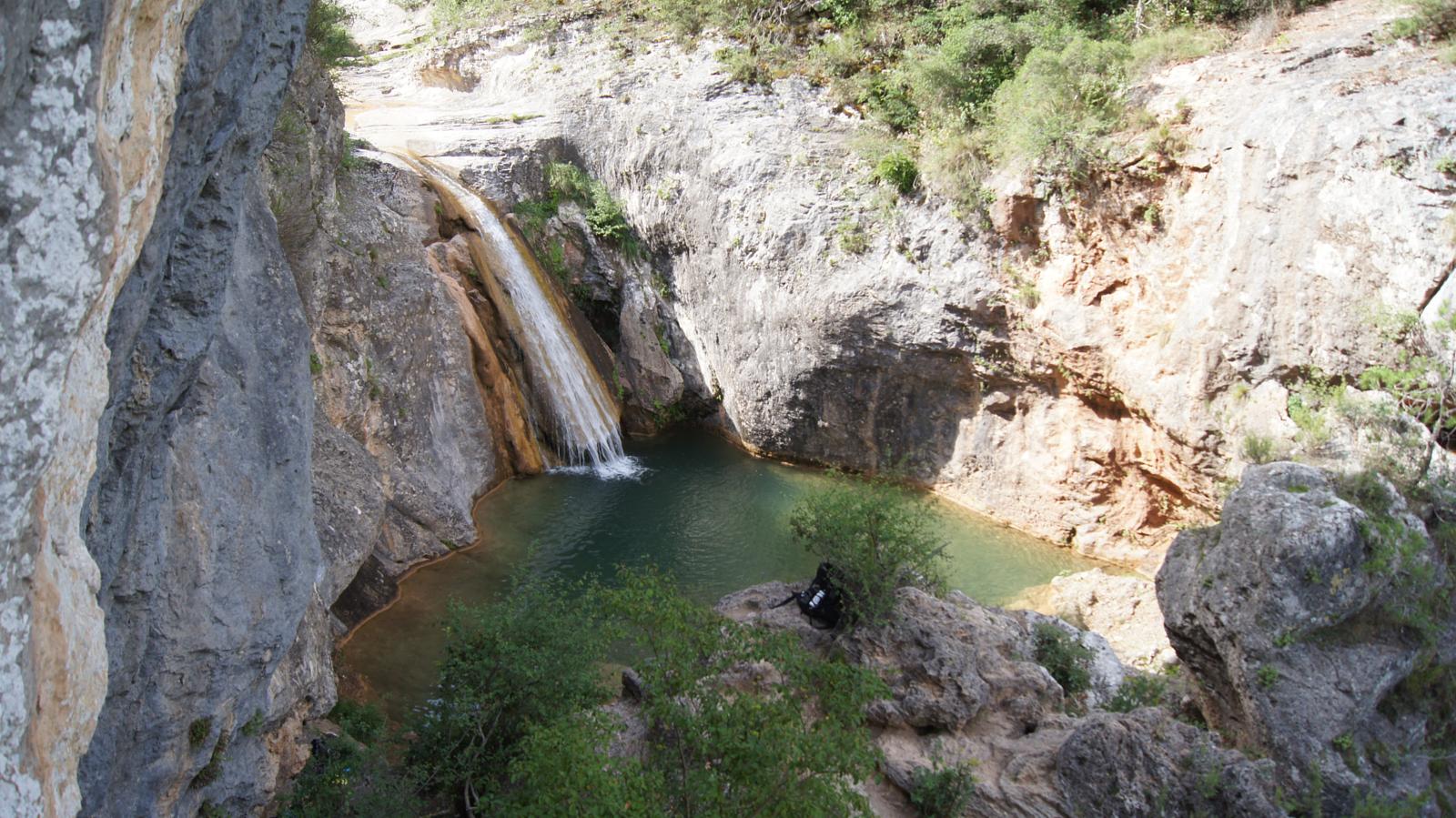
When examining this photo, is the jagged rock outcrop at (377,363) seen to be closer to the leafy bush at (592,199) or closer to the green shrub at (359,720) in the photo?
the green shrub at (359,720)

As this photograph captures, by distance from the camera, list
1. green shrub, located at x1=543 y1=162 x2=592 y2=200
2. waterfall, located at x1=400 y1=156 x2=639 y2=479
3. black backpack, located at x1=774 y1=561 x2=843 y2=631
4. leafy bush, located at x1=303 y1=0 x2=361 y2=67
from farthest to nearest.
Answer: green shrub, located at x1=543 y1=162 x2=592 y2=200, waterfall, located at x1=400 y1=156 x2=639 y2=479, leafy bush, located at x1=303 y1=0 x2=361 y2=67, black backpack, located at x1=774 y1=561 x2=843 y2=631

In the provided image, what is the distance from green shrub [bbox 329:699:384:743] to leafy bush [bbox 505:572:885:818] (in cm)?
340

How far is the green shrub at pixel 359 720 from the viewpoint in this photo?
8.70 m

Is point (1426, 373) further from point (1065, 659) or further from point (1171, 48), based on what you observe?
point (1171, 48)

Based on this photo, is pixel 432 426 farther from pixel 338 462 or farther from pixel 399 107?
pixel 399 107

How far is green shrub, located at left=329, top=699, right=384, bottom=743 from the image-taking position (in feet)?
28.6

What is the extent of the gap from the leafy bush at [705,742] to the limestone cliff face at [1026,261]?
8769 millimetres

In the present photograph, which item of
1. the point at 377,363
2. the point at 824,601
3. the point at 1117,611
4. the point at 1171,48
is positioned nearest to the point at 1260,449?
the point at 1117,611

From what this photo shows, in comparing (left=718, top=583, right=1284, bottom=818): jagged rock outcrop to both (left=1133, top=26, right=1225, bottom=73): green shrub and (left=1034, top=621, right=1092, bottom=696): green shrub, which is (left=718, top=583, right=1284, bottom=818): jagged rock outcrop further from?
(left=1133, top=26, right=1225, bottom=73): green shrub

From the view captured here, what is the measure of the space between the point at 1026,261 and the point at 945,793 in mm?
9708

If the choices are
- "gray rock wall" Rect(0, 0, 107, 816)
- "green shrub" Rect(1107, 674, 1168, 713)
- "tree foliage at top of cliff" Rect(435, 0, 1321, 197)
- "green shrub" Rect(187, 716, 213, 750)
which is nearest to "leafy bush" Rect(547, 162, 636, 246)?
"tree foliage at top of cliff" Rect(435, 0, 1321, 197)

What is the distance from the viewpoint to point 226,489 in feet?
19.6

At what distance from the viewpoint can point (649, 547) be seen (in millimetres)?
13930

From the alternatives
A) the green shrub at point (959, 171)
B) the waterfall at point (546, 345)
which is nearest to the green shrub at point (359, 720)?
the waterfall at point (546, 345)
